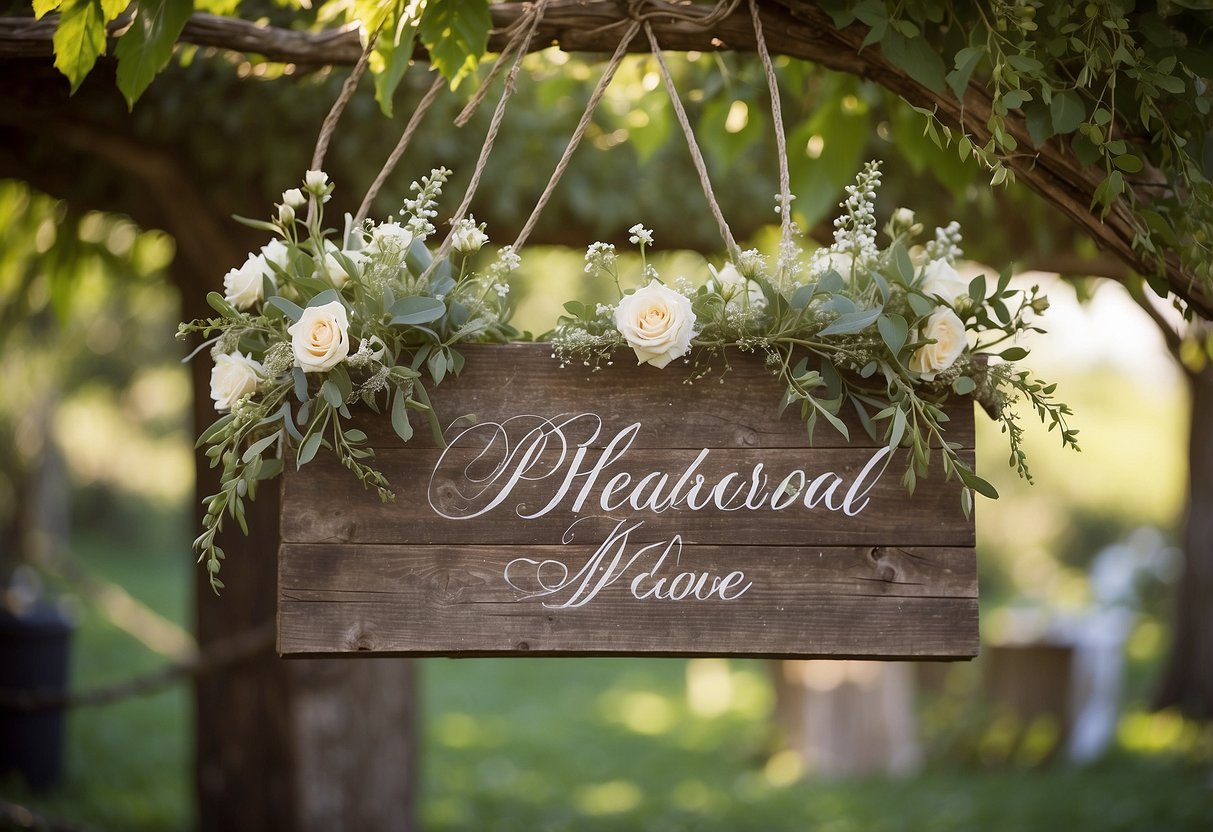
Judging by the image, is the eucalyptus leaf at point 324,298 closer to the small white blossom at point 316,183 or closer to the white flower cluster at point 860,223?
the small white blossom at point 316,183

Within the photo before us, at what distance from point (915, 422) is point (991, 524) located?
12.7 m

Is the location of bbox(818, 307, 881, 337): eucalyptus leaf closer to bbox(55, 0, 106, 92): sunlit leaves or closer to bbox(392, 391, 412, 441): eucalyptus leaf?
bbox(392, 391, 412, 441): eucalyptus leaf

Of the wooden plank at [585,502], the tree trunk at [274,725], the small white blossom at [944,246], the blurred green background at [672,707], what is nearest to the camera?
the wooden plank at [585,502]

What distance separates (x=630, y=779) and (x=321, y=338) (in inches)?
196

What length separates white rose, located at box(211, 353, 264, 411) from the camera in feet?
4.50

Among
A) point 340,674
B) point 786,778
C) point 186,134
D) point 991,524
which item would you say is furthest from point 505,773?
point 991,524

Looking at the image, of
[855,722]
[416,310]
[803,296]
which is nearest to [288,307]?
[416,310]

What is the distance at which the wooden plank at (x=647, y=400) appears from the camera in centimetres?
143

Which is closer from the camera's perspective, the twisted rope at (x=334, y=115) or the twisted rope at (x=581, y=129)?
the twisted rope at (x=581, y=129)

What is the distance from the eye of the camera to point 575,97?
10.9 ft

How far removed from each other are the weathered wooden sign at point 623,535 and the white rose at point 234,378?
0.45 ft

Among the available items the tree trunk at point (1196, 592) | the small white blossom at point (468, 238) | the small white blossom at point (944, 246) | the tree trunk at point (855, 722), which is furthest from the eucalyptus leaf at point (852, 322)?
the tree trunk at point (1196, 592)

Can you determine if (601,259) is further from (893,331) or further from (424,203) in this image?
(893,331)

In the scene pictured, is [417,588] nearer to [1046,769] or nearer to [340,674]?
[340,674]
